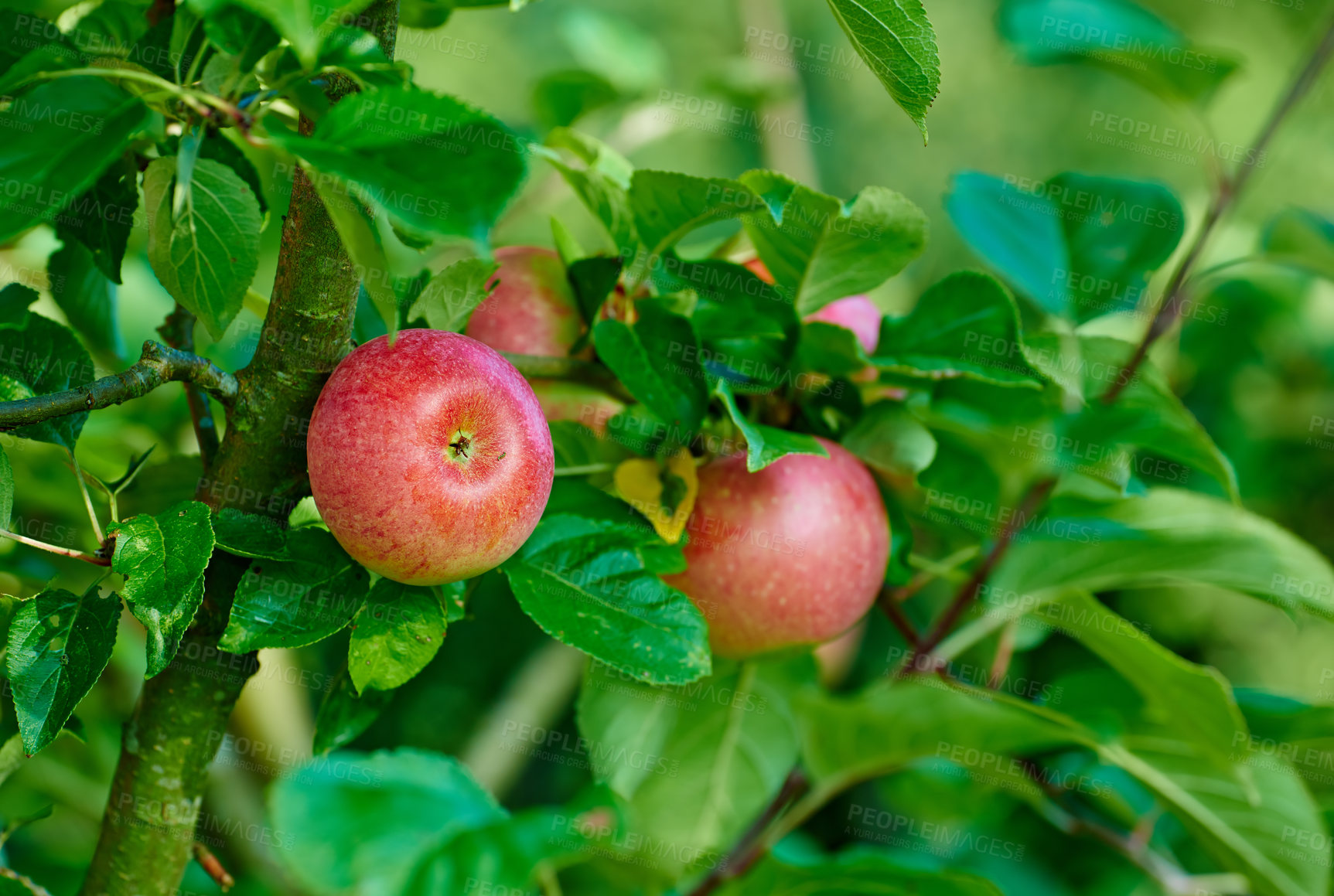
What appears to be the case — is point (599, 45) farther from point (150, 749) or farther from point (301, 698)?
point (150, 749)

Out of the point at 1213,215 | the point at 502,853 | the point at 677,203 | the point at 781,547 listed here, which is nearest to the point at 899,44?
the point at 677,203

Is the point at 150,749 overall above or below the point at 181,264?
below

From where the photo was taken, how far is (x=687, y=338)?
391mm

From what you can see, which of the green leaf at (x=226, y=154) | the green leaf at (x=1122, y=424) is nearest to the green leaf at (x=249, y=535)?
the green leaf at (x=226, y=154)

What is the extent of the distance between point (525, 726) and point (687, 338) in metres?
0.64

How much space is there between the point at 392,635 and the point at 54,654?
96 mm

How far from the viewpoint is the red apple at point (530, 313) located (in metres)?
0.43

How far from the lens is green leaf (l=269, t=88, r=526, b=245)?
223 mm

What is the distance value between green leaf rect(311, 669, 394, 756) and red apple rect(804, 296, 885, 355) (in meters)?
0.24

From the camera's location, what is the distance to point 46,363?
349 mm

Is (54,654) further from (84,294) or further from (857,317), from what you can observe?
(857,317)

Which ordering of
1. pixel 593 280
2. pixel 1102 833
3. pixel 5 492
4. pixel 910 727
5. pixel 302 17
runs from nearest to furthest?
pixel 302 17 < pixel 5 492 < pixel 593 280 < pixel 910 727 < pixel 1102 833

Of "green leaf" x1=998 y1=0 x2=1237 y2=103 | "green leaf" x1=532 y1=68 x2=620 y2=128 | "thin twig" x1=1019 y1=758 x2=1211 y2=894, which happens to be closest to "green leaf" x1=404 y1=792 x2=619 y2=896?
"thin twig" x1=1019 y1=758 x2=1211 y2=894

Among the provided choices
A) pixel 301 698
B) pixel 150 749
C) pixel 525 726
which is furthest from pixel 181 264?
pixel 301 698
